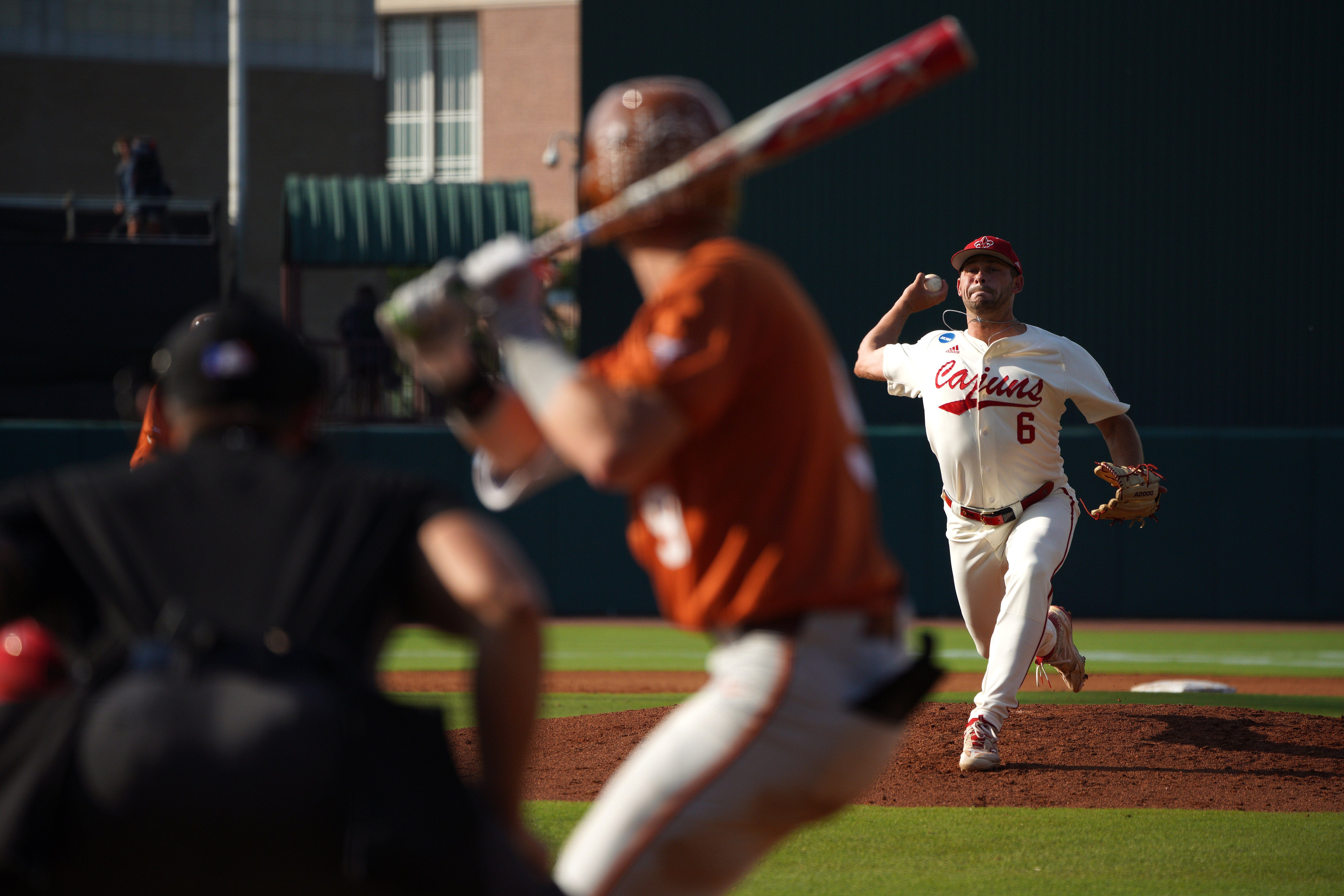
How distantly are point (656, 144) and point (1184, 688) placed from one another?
328 inches

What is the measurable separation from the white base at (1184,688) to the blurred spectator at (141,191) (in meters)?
14.0

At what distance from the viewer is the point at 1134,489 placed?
23.3 ft

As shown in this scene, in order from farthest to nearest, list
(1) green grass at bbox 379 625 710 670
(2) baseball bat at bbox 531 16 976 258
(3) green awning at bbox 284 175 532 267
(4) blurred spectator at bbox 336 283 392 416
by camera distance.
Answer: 1. (3) green awning at bbox 284 175 532 267
2. (4) blurred spectator at bbox 336 283 392 416
3. (1) green grass at bbox 379 625 710 670
4. (2) baseball bat at bbox 531 16 976 258

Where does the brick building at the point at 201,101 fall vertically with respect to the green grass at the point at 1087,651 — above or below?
above

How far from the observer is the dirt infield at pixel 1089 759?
6223 millimetres

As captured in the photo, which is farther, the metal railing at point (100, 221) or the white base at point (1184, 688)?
the metal railing at point (100, 221)

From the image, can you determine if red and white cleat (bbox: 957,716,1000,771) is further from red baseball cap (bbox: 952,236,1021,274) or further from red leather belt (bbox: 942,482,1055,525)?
red baseball cap (bbox: 952,236,1021,274)

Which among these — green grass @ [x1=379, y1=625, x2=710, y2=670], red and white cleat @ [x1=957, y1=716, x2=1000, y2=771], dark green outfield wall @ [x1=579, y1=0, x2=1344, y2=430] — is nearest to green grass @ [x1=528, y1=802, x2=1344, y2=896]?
red and white cleat @ [x1=957, y1=716, x2=1000, y2=771]

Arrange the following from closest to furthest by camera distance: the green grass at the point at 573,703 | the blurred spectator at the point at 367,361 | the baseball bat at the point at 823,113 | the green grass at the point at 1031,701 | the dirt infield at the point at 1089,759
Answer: the baseball bat at the point at 823,113 < the dirt infield at the point at 1089,759 < the green grass at the point at 573,703 < the green grass at the point at 1031,701 < the blurred spectator at the point at 367,361

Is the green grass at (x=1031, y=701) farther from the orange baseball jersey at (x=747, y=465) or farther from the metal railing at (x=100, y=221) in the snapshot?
the metal railing at (x=100, y=221)

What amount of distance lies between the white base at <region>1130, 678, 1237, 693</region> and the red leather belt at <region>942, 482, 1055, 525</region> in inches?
128

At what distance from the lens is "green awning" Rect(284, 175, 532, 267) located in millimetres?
20688

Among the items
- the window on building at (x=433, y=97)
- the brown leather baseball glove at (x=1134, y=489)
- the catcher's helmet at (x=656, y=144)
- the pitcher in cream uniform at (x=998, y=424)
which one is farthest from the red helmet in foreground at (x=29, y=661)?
the window on building at (x=433, y=97)

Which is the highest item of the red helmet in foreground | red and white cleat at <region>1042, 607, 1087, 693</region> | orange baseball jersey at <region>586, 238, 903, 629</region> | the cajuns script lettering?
orange baseball jersey at <region>586, 238, 903, 629</region>
